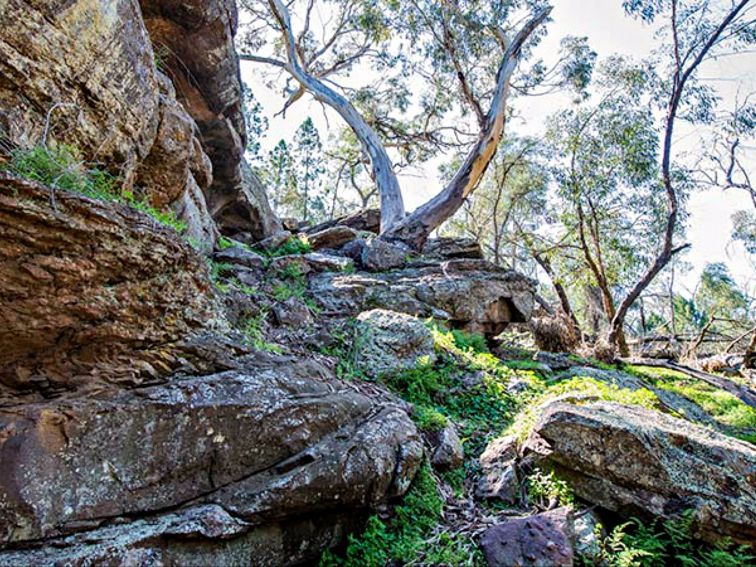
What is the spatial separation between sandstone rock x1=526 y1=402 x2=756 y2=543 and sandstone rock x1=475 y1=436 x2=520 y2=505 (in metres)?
0.23

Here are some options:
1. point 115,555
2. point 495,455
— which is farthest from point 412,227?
point 115,555

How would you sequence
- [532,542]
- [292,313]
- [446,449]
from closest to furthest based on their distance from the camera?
[532,542] < [446,449] < [292,313]

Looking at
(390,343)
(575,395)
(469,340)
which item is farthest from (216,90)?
(575,395)

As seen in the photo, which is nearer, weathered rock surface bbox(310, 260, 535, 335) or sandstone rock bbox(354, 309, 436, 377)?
sandstone rock bbox(354, 309, 436, 377)

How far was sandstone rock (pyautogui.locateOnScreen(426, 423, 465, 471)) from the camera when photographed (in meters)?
3.20

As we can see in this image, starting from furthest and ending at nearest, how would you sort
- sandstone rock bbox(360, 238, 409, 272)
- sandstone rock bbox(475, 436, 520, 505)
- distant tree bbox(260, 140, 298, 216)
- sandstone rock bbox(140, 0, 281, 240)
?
1. distant tree bbox(260, 140, 298, 216)
2. sandstone rock bbox(360, 238, 409, 272)
3. sandstone rock bbox(140, 0, 281, 240)
4. sandstone rock bbox(475, 436, 520, 505)

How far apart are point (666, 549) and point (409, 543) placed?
1498 mm

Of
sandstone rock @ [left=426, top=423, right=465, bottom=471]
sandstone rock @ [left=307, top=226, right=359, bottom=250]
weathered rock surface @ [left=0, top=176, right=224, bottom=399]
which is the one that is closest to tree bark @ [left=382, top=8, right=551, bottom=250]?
sandstone rock @ [left=307, top=226, right=359, bottom=250]

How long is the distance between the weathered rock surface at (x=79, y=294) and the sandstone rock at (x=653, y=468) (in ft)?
9.12

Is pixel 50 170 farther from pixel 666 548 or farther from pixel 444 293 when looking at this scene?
pixel 444 293

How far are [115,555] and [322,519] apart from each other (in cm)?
105

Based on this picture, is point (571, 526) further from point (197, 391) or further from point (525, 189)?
point (525, 189)

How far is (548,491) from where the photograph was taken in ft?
9.21

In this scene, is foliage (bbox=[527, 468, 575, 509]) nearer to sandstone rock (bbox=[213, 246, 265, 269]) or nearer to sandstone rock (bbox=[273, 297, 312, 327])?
sandstone rock (bbox=[273, 297, 312, 327])
